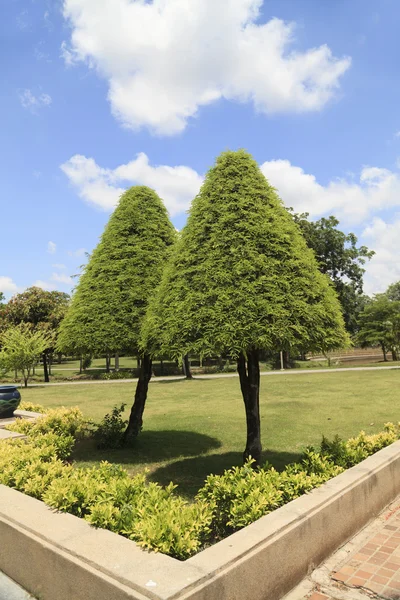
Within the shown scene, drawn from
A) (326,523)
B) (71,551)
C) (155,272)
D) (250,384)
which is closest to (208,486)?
(326,523)

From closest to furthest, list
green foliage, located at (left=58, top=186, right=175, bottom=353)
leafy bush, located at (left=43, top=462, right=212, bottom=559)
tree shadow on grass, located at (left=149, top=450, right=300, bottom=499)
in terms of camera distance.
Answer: leafy bush, located at (left=43, top=462, right=212, bottom=559), tree shadow on grass, located at (left=149, top=450, right=300, bottom=499), green foliage, located at (left=58, top=186, right=175, bottom=353)

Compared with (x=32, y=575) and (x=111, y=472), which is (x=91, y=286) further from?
(x=32, y=575)

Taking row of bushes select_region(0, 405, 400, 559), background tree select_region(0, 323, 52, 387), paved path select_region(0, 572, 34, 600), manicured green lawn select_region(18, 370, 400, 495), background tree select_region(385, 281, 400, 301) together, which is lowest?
manicured green lawn select_region(18, 370, 400, 495)

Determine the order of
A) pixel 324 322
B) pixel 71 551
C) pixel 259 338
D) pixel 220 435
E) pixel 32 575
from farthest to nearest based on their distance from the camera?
pixel 220 435 → pixel 324 322 → pixel 259 338 → pixel 32 575 → pixel 71 551

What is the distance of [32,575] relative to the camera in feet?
13.5

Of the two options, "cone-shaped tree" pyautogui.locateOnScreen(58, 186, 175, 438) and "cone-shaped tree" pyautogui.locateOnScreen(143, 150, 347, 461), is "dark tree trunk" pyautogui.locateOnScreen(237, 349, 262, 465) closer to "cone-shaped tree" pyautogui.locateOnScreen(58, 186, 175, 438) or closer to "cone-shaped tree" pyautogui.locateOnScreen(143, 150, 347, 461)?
"cone-shaped tree" pyautogui.locateOnScreen(143, 150, 347, 461)

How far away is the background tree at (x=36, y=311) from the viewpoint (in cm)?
3459

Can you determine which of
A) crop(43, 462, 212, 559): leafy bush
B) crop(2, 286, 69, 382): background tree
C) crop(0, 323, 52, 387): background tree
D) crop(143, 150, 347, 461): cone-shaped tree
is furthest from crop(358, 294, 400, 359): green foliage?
crop(43, 462, 212, 559): leafy bush

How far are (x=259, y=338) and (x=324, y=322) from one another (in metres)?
1.45

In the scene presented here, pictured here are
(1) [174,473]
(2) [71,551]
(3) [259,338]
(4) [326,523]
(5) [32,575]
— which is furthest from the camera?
(1) [174,473]

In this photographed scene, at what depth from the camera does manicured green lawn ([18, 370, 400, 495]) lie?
383 inches

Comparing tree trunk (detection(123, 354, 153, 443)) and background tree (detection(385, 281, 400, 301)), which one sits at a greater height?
background tree (detection(385, 281, 400, 301))

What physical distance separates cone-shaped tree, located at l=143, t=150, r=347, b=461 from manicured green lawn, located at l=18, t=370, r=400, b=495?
261cm

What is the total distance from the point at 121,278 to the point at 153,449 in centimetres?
477
